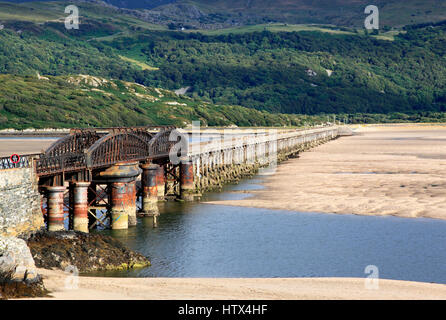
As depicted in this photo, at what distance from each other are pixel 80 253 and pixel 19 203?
355 centimetres

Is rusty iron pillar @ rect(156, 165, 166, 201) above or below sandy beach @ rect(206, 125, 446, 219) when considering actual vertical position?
above

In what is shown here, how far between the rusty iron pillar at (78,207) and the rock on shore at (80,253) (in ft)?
14.2

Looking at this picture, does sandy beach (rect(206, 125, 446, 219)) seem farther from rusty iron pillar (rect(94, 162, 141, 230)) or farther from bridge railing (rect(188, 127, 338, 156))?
rusty iron pillar (rect(94, 162, 141, 230))

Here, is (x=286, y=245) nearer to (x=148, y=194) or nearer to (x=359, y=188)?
(x=148, y=194)

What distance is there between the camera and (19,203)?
29.9 m

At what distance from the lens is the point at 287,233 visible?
132 feet

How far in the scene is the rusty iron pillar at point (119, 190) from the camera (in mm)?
40188

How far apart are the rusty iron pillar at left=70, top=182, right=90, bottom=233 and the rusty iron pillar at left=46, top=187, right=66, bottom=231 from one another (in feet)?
6.62

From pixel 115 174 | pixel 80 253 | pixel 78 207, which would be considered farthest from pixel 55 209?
pixel 115 174

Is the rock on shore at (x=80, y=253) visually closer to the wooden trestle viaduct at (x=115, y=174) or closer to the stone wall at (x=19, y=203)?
the stone wall at (x=19, y=203)

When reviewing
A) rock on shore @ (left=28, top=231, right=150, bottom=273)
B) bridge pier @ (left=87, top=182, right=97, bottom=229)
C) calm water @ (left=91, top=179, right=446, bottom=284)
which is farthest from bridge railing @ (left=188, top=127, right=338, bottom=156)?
rock on shore @ (left=28, top=231, right=150, bottom=273)

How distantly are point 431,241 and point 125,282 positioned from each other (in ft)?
61.3

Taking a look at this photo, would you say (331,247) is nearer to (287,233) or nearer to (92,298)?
(287,233)

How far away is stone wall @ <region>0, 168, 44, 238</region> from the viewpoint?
28.8 metres
